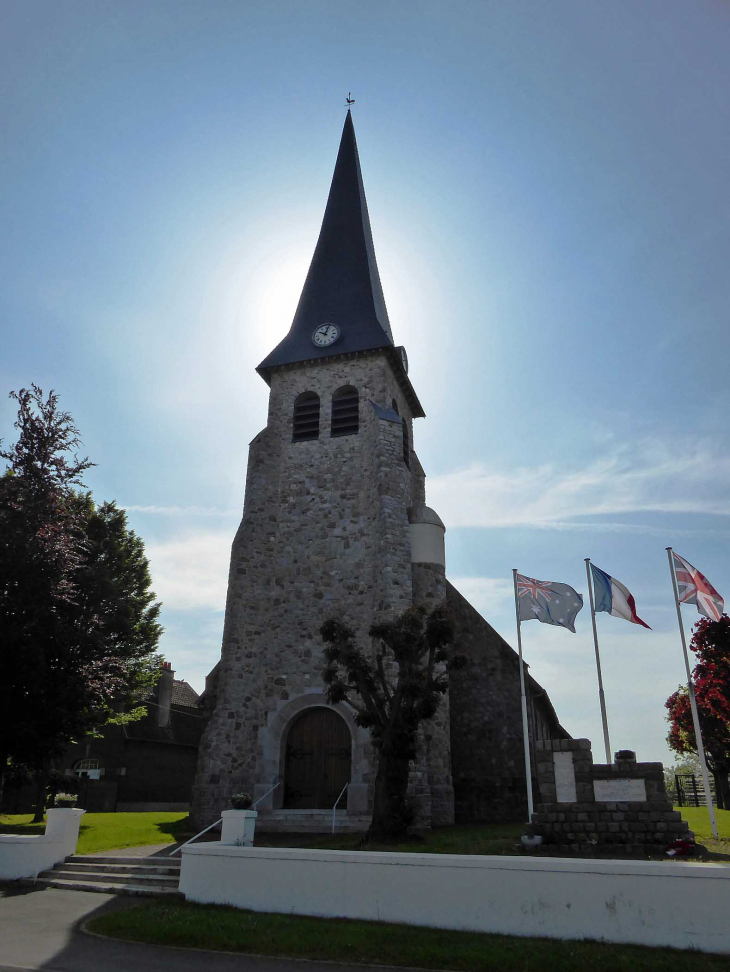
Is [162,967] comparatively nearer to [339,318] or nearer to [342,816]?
[342,816]

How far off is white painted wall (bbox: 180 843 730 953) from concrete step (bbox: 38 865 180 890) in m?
1.94

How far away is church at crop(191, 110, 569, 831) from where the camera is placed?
58.8ft

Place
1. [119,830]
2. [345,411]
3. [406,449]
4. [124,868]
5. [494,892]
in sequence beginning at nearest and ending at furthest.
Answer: [494,892]
[124,868]
[119,830]
[345,411]
[406,449]

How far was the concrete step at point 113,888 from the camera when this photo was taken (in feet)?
34.8

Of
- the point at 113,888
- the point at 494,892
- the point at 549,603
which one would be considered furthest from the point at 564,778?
the point at 113,888

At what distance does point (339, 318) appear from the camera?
2495 cm

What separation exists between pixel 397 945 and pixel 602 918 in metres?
2.29

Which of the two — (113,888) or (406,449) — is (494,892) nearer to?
(113,888)

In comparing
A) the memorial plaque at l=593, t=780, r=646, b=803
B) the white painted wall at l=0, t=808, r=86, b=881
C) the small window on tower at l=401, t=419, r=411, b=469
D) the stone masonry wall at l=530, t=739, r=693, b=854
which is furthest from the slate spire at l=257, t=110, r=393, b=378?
the white painted wall at l=0, t=808, r=86, b=881

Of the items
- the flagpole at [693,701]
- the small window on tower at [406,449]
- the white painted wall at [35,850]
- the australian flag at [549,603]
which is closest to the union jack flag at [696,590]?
the flagpole at [693,701]

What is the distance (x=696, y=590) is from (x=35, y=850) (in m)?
14.4

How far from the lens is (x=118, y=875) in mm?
11734

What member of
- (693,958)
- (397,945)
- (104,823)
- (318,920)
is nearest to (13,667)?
(104,823)

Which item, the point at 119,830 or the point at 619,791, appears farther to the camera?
the point at 119,830
